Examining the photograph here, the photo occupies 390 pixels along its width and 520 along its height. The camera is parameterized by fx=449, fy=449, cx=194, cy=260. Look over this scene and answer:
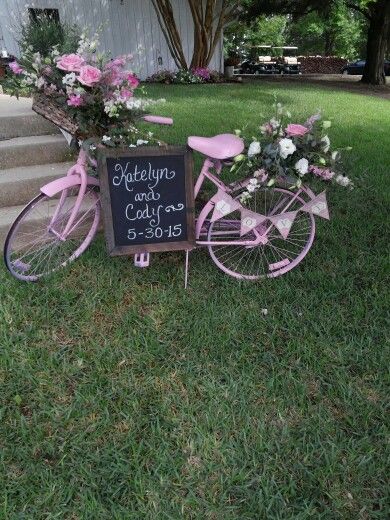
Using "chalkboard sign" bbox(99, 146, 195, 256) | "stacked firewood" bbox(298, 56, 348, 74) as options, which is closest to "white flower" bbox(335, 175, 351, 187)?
"chalkboard sign" bbox(99, 146, 195, 256)

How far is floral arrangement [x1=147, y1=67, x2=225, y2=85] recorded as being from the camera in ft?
44.2

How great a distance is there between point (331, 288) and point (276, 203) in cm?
66

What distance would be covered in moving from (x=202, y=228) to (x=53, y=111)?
117cm

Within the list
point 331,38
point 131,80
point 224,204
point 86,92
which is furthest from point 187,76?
point 331,38

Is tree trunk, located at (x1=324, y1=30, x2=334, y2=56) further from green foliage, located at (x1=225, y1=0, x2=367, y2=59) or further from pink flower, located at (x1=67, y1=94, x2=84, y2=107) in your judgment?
pink flower, located at (x1=67, y1=94, x2=84, y2=107)

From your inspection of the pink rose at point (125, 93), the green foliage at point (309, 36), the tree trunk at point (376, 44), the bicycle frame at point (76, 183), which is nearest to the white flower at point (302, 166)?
the pink rose at point (125, 93)

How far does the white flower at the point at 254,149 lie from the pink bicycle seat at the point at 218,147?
54mm

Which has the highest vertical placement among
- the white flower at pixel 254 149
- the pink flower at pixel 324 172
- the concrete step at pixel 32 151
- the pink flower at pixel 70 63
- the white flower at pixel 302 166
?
the pink flower at pixel 70 63

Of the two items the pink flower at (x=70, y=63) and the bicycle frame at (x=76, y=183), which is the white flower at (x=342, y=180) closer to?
the bicycle frame at (x=76, y=183)

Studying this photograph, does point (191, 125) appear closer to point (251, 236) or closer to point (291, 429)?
point (251, 236)

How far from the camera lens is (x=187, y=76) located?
531 inches

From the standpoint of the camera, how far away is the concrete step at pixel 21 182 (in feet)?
11.4

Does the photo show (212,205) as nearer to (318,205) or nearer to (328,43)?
(318,205)

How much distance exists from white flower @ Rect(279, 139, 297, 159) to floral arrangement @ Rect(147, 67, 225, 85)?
11.9 metres
